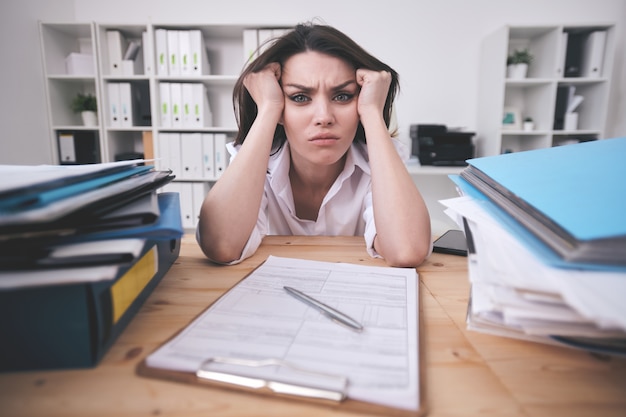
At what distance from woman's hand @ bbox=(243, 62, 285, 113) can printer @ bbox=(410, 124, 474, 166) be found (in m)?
1.82

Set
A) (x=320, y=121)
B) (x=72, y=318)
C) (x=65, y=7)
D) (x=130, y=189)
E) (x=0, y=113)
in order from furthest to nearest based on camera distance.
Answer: (x=65, y=7) → (x=0, y=113) → (x=320, y=121) → (x=130, y=189) → (x=72, y=318)

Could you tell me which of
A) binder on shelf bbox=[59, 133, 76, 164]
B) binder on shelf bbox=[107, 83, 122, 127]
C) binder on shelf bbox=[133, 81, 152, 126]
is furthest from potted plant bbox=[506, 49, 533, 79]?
binder on shelf bbox=[59, 133, 76, 164]

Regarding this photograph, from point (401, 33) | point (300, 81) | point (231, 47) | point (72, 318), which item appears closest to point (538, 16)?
point (401, 33)

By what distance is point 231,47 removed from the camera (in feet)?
9.97

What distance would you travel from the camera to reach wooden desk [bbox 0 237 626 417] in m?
0.29

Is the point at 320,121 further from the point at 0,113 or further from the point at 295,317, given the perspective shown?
the point at 0,113

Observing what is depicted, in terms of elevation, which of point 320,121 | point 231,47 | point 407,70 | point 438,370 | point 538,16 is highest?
point 538,16

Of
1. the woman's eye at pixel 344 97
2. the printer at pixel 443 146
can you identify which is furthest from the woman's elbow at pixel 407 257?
the printer at pixel 443 146

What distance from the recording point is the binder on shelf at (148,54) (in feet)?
8.64

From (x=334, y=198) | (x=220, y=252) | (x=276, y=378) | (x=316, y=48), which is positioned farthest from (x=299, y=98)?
(x=276, y=378)

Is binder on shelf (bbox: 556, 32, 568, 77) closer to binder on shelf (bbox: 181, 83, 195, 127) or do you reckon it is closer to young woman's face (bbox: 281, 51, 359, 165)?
young woman's face (bbox: 281, 51, 359, 165)

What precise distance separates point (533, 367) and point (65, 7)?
389 centimetres

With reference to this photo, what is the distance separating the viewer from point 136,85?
2795 millimetres

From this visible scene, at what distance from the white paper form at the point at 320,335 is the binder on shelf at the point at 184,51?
2.58 m
